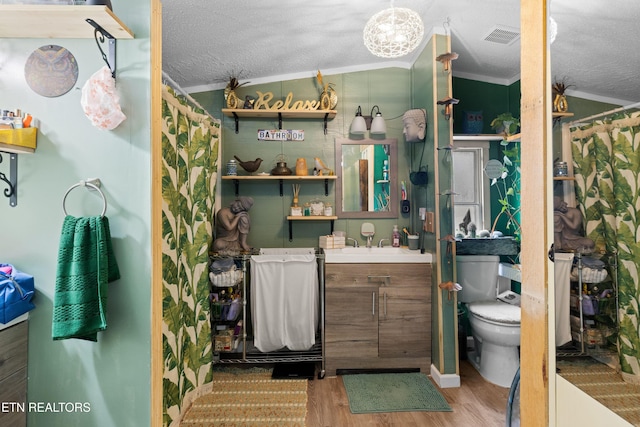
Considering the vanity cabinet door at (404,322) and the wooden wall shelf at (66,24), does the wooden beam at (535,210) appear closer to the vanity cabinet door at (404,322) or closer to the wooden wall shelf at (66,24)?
the wooden wall shelf at (66,24)

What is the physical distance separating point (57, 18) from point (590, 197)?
63.0 inches

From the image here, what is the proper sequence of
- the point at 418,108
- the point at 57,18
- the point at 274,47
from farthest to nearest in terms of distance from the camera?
the point at 418,108 → the point at 274,47 → the point at 57,18

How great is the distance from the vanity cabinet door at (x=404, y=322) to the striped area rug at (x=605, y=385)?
2.11 m

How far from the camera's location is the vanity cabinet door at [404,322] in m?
2.87

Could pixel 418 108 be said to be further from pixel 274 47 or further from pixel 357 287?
pixel 357 287

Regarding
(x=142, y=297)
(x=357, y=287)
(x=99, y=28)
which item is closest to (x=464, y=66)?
(x=357, y=287)

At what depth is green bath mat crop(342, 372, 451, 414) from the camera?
7.86 feet

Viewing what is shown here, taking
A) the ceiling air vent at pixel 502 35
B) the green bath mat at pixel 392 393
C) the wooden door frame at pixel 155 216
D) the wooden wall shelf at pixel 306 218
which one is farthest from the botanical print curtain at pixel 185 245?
the ceiling air vent at pixel 502 35

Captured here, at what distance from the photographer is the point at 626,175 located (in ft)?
2.06

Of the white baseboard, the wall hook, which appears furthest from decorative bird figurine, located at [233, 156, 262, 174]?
the white baseboard

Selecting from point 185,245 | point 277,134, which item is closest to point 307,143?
point 277,134

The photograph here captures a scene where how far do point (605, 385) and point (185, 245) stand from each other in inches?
82.3

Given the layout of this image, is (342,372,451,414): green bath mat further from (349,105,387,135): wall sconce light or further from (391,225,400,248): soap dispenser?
(349,105,387,135): wall sconce light

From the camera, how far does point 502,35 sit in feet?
8.75
